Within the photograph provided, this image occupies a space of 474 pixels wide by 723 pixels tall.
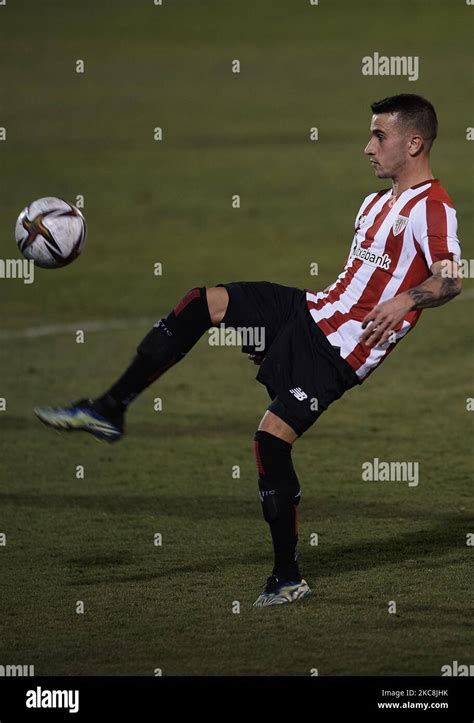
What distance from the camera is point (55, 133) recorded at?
106ft

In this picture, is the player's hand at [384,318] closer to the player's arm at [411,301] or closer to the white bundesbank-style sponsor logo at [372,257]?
the player's arm at [411,301]

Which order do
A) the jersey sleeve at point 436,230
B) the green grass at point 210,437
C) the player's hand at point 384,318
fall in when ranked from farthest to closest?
the jersey sleeve at point 436,230, the green grass at point 210,437, the player's hand at point 384,318

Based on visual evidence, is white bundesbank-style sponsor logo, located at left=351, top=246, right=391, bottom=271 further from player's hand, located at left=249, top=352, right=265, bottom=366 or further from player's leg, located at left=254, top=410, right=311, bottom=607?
player's leg, located at left=254, top=410, right=311, bottom=607

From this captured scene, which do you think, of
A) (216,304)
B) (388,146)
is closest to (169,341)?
(216,304)

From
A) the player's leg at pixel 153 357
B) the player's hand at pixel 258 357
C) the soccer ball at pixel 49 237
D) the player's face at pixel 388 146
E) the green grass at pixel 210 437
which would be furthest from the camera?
the soccer ball at pixel 49 237

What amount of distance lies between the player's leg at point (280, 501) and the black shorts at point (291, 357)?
10 cm

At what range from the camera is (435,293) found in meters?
6.75

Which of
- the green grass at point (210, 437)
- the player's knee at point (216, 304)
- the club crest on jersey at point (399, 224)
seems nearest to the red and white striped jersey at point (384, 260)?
the club crest on jersey at point (399, 224)

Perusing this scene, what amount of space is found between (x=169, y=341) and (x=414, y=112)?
1707 millimetres

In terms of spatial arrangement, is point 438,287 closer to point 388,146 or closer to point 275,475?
point 388,146

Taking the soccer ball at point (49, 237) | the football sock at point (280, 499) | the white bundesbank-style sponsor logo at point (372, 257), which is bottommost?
the football sock at point (280, 499)

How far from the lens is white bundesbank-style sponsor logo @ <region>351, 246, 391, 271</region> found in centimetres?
719

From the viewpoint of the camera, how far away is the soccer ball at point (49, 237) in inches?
317

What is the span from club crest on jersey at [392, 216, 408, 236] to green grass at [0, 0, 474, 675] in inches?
73.3
